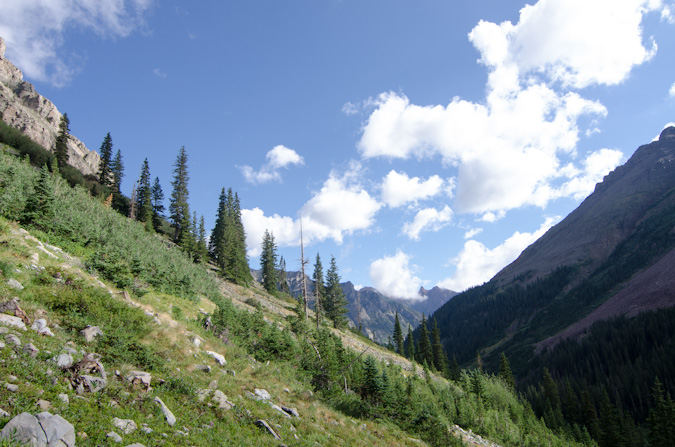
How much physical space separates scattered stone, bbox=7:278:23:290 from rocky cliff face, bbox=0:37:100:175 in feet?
374

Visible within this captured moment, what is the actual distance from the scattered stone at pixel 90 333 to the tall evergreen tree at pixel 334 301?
55.8m

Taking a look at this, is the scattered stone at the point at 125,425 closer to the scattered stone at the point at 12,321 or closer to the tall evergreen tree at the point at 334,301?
the scattered stone at the point at 12,321

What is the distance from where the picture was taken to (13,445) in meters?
4.69

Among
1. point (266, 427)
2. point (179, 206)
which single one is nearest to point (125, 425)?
point (266, 427)

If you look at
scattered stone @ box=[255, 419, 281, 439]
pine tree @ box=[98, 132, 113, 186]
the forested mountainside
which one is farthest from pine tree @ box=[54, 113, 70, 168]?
the forested mountainside

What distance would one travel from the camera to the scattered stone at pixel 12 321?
8.05 metres

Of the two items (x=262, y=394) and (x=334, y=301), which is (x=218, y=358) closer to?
(x=262, y=394)

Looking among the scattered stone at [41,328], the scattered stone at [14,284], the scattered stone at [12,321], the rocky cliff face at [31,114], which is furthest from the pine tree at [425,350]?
the rocky cliff face at [31,114]

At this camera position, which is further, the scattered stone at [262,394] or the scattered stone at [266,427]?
the scattered stone at [262,394]

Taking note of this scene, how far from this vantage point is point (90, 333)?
9.60 metres

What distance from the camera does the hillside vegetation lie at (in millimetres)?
6977

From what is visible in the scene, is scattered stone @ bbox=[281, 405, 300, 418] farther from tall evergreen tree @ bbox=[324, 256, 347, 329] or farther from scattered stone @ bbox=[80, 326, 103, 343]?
tall evergreen tree @ bbox=[324, 256, 347, 329]

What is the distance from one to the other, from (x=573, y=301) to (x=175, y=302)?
204 metres

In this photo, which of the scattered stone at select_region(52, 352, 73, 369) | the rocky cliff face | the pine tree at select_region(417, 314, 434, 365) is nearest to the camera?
the scattered stone at select_region(52, 352, 73, 369)
